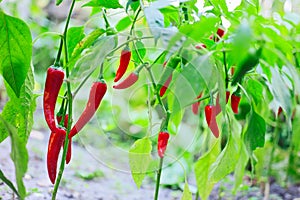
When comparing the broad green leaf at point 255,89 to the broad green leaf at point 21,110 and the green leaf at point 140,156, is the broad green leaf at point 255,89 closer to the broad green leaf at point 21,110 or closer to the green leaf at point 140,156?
the green leaf at point 140,156

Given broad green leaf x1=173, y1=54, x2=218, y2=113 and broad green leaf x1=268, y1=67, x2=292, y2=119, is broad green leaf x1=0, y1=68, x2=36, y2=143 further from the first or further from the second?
broad green leaf x1=268, y1=67, x2=292, y2=119

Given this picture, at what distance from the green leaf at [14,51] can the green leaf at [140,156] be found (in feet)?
0.97

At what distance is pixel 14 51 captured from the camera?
2.29ft

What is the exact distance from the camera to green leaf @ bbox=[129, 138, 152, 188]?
0.91 meters

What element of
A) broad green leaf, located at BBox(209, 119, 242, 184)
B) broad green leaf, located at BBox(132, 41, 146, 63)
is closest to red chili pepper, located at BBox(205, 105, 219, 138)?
broad green leaf, located at BBox(209, 119, 242, 184)

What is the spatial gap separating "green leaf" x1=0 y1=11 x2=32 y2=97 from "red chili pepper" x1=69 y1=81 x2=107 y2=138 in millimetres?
130

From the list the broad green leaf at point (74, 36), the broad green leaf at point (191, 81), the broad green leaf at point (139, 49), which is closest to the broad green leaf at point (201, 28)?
the broad green leaf at point (191, 81)

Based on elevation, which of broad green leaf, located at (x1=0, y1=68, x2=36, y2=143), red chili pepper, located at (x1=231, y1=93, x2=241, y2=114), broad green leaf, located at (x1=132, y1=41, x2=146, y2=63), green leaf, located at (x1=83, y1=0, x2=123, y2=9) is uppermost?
green leaf, located at (x1=83, y1=0, x2=123, y2=9)

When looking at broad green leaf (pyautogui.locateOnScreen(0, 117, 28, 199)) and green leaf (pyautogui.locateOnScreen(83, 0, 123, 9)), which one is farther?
green leaf (pyautogui.locateOnScreen(83, 0, 123, 9))

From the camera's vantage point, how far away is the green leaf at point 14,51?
69cm

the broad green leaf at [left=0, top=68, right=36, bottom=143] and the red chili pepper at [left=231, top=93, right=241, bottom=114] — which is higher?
the red chili pepper at [left=231, top=93, right=241, bottom=114]

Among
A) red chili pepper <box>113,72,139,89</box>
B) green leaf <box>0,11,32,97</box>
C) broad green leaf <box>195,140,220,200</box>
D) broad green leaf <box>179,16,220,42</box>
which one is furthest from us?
broad green leaf <box>195,140,220,200</box>

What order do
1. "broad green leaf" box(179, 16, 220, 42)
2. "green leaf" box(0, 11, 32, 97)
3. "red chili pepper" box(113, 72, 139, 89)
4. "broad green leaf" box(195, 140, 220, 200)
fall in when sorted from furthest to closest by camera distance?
1. "broad green leaf" box(195, 140, 220, 200)
2. "red chili pepper" box(113, 72, 139, 89)
3. "green leaf" box(0, 11, 32, 97)
4. "broad green leaf" box(179, 16, 220, 42)

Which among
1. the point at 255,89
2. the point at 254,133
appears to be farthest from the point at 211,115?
the point at 255,89
